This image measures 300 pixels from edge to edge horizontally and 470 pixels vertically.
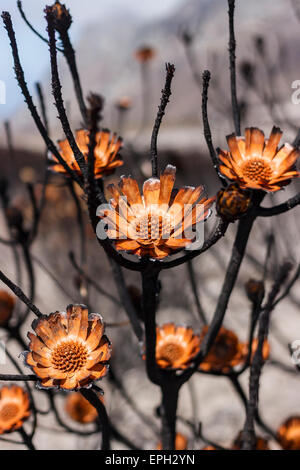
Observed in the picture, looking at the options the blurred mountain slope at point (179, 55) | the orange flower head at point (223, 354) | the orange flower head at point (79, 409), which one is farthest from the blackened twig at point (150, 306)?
the blurred mountain slope at point (179, 55)

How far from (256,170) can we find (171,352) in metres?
0.51

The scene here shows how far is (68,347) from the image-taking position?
2.75ft

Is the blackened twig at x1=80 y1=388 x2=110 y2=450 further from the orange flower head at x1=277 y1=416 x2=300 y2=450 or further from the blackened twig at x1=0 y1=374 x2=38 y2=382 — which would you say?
the orange flower head at x1=277 y1=416 x2=300 y2=450

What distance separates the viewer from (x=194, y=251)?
72 centimetres

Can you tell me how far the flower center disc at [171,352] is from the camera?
3.64 feet

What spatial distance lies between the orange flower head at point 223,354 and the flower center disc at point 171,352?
0.10 m

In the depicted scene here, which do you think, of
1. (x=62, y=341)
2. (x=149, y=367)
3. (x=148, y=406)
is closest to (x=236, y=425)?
(x=148, y=406)

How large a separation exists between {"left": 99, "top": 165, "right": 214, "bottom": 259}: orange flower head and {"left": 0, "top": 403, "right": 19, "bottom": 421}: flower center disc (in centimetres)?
73

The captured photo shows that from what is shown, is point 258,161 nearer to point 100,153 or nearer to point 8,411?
point 100,153

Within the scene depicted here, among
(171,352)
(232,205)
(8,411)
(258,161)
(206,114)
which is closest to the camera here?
(232,205)

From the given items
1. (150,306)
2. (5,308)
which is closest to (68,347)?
(150,306)

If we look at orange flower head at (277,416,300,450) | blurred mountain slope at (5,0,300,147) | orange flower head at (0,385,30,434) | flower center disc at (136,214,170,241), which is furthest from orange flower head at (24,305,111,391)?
blurred mountain slope at (5,0,300,147)
